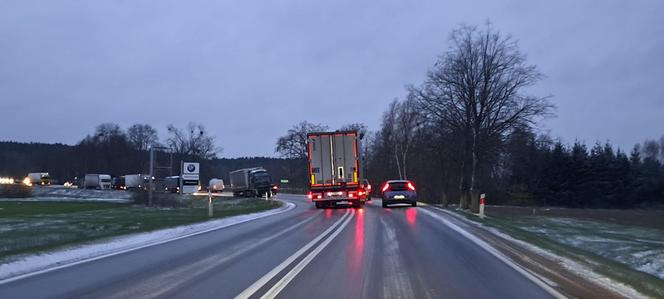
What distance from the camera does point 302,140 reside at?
9875 cm

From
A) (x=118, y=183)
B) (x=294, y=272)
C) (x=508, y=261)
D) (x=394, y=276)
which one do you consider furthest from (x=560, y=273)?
(x=118, y=183)

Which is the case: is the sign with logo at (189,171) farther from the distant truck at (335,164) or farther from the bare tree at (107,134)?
the bare tree at (107,134)

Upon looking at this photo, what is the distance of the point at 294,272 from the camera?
34.7ft

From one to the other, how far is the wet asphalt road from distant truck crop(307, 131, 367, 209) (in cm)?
1699

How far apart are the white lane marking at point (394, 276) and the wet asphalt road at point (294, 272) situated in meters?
0.01

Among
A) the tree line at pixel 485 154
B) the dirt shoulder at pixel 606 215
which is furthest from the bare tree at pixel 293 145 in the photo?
the dirt shoulder at pixel 606 215

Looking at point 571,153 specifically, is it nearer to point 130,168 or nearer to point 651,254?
point 651,254

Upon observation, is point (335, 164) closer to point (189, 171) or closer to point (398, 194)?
point (398, 194)

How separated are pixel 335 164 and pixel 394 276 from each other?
23.7m

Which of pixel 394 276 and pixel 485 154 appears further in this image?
pixel 485 154

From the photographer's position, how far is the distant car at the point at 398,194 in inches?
1441

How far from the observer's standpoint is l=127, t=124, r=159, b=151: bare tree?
14450cm

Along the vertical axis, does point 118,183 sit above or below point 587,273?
above

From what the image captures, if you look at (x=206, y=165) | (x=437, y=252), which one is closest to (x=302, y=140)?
(x=206, y=165)
